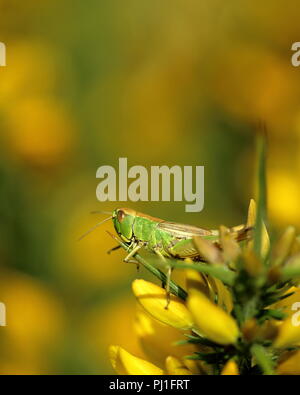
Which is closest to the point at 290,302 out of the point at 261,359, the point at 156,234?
the point at 261,359

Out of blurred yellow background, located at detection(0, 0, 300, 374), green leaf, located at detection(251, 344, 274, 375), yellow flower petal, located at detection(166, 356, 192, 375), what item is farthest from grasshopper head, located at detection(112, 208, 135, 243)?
blurred yellow background, located at detection(0, 0, 300, 374)

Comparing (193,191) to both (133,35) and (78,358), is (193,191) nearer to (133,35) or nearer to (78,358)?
(78,358)

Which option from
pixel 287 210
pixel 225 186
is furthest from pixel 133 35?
pixel 287 210

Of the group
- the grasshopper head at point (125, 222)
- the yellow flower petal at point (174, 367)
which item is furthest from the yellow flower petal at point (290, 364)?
the grasshopper head at point (125, 222)

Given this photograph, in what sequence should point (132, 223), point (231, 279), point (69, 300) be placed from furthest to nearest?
point (69, 300) < point (132, 223) < point (231, 279)

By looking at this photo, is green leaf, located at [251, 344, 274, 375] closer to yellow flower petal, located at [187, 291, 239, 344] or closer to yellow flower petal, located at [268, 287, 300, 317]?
yellow flower petal, located at [187, 291, 239, 344]

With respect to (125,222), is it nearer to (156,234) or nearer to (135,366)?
(156,234)

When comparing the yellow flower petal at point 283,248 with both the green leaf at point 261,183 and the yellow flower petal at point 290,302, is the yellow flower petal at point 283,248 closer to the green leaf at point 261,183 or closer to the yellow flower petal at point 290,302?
the green leaf at point 261,183
